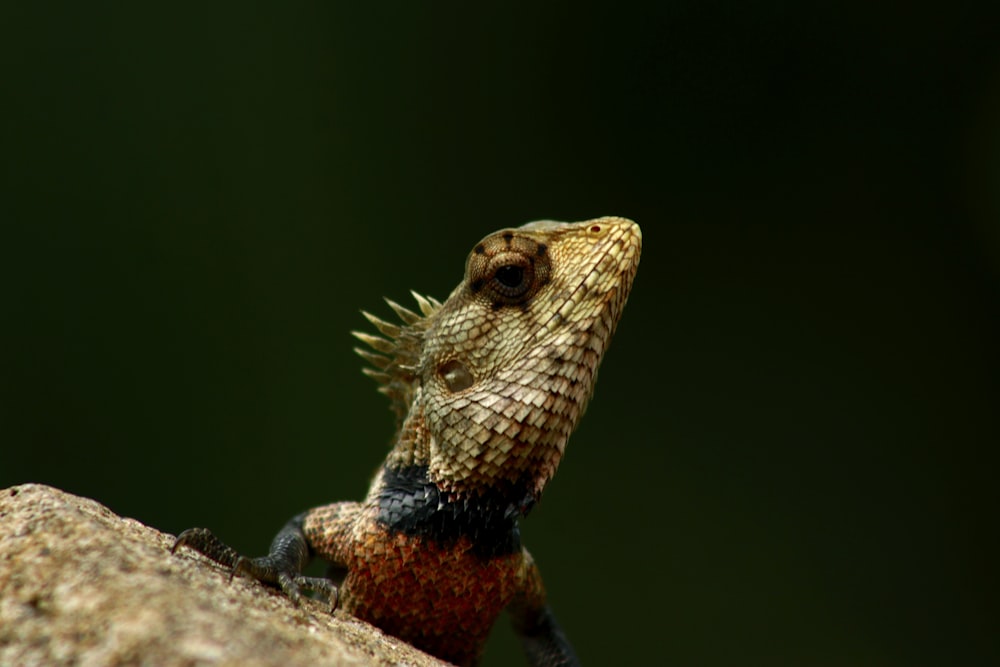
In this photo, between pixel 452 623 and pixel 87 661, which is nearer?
pixel 87 661

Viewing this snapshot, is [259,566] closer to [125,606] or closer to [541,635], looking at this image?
[125,606]

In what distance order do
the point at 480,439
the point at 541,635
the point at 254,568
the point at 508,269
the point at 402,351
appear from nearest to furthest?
the point at 254,568
the point at 480,439
the point at 508,269
the point at 402,351
the point at 541,635

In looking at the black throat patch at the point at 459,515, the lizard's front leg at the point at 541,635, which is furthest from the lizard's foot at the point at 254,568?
the lizard's front leg at the point at 541,635

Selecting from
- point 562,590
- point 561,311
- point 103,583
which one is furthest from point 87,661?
point 562,590

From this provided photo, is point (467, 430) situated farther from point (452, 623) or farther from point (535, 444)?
point (452, 623)

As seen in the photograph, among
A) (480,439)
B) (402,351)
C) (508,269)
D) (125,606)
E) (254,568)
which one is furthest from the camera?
(402,351)

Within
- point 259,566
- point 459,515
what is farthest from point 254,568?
point 459,515

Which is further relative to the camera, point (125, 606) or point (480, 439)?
point (480, 439)
